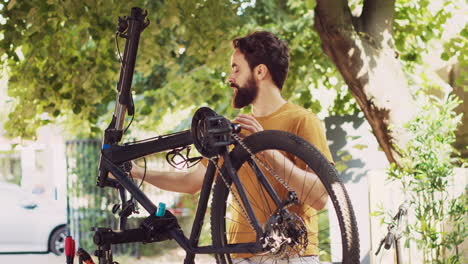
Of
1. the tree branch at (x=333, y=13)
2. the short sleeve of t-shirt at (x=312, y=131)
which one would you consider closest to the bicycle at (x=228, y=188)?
the short sleeve of t-shirt at (x=312, y=131)

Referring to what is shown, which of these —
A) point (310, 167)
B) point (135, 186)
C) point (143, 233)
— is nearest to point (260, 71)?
point (135, 186)

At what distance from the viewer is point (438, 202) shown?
4.66 metres

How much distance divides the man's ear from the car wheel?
28.4ft

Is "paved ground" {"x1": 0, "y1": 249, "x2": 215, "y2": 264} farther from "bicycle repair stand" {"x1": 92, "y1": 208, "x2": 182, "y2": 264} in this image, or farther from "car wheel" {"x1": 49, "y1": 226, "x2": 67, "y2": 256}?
"bicycle repair stand" {"x1": 92, "y1": 208, "x2": 182, "y2": 264}

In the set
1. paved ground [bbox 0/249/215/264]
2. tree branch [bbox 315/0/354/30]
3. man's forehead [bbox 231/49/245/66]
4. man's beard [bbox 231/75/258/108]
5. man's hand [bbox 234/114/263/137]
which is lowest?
paved ground [bbox 0/249/215/264]

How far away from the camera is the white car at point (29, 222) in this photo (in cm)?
1032

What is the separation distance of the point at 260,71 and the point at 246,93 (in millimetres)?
85

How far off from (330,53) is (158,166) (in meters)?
5.82

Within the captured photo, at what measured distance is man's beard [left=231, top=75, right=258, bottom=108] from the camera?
7.91 ft

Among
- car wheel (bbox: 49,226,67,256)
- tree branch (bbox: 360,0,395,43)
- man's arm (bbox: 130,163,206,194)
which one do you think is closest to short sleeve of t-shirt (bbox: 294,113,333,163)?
man's arm (bbox: 130,163,206,194)

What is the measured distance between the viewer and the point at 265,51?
2447mm

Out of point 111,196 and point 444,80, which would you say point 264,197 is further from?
point 111,196

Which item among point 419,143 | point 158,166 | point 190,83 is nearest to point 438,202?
point 419,143

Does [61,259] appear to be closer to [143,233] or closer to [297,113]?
[297,113]
